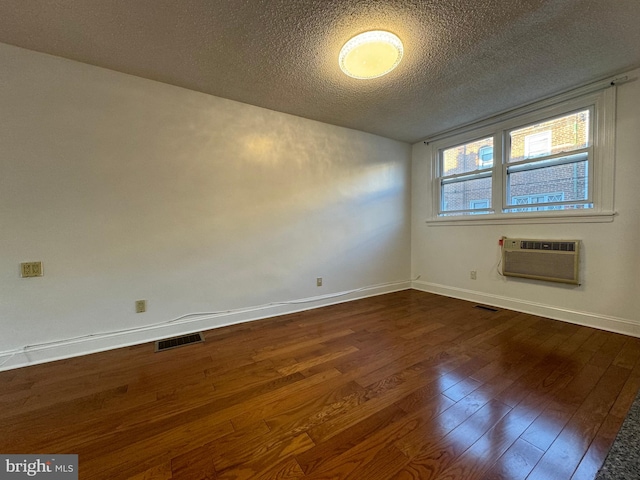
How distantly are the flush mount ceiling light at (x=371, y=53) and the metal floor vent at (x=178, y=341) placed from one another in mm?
2684

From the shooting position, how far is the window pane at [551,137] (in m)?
2.66

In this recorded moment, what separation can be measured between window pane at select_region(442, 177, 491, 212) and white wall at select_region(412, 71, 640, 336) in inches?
12.9

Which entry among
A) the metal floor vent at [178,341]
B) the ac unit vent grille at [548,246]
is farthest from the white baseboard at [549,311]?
the metal floor vent at [178,341]

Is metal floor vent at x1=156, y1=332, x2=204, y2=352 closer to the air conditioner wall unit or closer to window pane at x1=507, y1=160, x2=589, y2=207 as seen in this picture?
the air conditioner wall unit

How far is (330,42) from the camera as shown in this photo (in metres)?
1.90

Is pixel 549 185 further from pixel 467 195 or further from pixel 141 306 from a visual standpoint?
pixel 141 306

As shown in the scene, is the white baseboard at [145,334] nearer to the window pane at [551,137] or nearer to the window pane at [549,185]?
the window pane at [549,185]

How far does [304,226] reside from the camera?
322 centimetres

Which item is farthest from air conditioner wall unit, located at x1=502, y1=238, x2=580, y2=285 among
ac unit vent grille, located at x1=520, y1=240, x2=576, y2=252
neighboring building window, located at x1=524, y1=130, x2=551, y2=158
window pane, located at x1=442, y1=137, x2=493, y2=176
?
window pane, located at x1=442, y1=137, x2=493, y2=176

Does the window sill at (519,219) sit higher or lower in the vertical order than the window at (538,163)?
lower

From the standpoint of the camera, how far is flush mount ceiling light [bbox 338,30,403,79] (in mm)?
1751

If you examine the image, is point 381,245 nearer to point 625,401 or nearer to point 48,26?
point 625,401

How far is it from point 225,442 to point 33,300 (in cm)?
200

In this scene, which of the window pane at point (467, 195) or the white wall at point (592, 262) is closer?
the white wall at point (592, 262)
